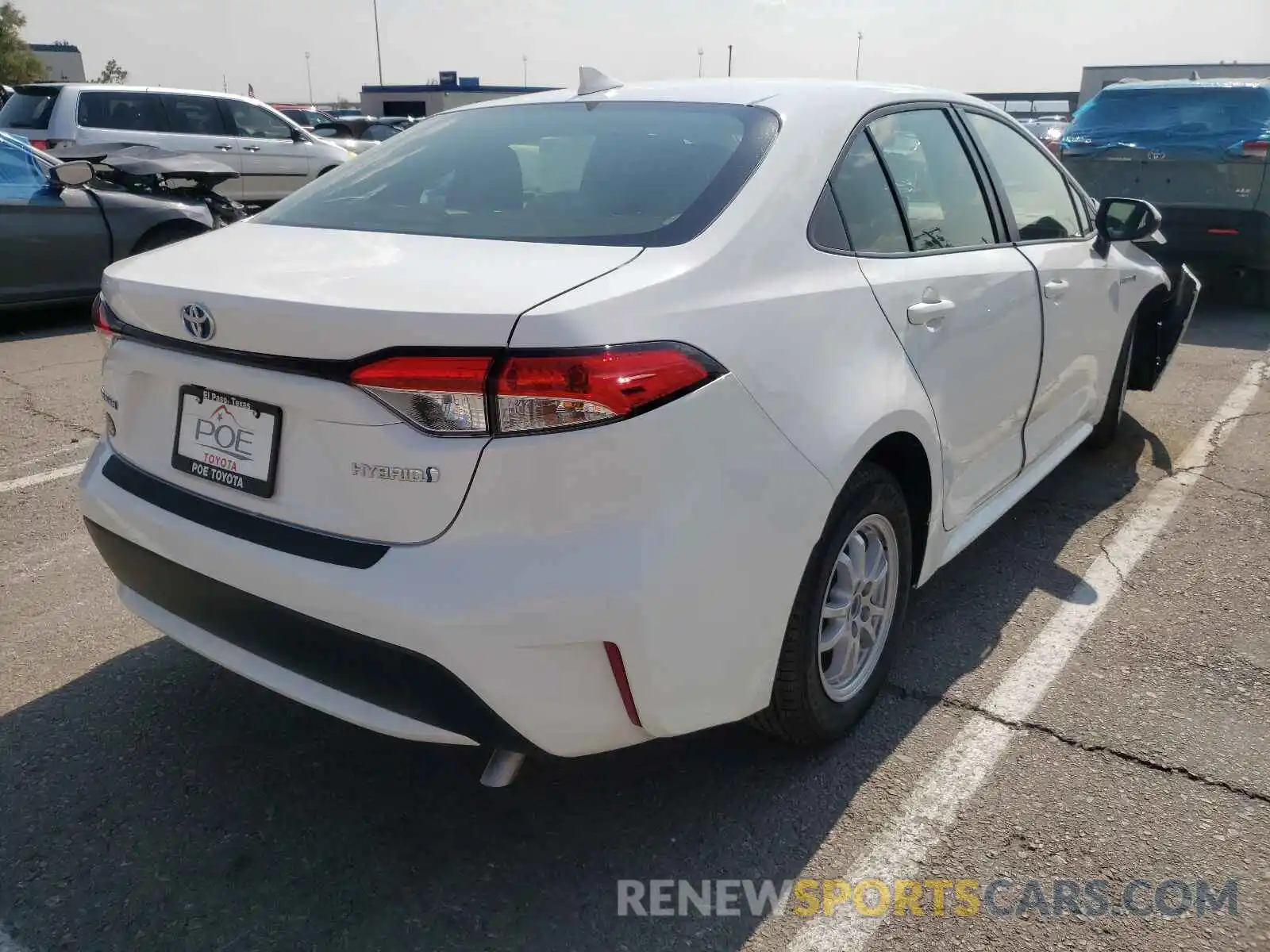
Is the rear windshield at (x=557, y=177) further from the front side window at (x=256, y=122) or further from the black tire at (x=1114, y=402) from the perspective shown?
the front side window at (x=256, y=122)

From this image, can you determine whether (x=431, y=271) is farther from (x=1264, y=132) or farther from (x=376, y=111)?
(x=376, y=111)

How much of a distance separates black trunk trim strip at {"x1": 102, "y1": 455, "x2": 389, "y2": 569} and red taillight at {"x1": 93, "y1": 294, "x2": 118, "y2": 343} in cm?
29

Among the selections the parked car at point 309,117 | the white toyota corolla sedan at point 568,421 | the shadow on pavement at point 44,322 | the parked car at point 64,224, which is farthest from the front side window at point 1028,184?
the parked car at point 309,117

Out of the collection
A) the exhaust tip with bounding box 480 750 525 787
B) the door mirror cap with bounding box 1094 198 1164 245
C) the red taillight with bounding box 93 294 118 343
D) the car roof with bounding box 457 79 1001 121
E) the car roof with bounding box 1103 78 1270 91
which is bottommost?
the exhaust tip with bounding box 480 750 525 787

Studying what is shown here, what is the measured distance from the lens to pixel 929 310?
267 cm

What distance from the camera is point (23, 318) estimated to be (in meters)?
8.03

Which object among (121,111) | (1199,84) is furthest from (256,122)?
(1199,84)

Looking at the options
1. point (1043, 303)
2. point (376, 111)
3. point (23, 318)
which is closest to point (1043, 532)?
point (1043, 303)

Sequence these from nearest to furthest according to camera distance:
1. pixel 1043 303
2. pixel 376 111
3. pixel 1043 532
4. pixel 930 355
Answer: pixel 930 355 → pixel 1043 303 → pixel 1043 532 → pixel 376 111

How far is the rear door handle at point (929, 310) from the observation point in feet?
8.57

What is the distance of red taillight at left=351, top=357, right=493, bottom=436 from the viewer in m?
1.82

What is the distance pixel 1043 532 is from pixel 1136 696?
1.26 meters

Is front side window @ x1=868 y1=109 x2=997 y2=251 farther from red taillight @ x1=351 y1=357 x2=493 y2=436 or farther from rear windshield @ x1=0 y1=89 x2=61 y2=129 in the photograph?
rear windshield @ x1=0 y1=89 x2=61 y2=129

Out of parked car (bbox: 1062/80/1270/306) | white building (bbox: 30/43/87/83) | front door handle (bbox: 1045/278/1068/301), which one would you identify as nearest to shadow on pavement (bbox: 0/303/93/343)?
front door handle (bbox: 1045/278/1068/301)
